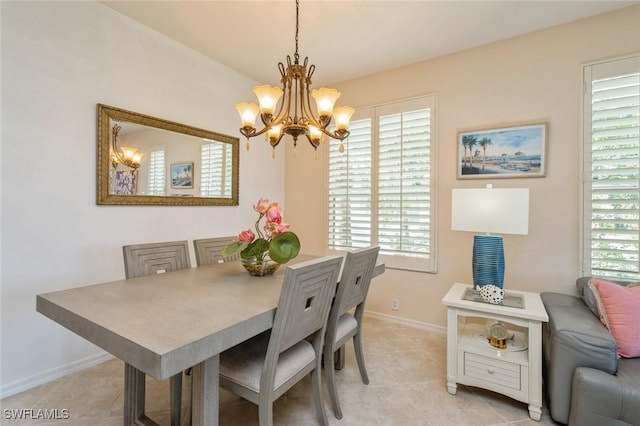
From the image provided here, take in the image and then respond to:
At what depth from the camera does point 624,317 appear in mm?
1675

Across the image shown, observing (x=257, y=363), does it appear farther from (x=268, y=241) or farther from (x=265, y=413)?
(x=268, y=241)

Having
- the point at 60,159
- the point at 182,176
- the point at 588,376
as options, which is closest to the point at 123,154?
the point at 60,159

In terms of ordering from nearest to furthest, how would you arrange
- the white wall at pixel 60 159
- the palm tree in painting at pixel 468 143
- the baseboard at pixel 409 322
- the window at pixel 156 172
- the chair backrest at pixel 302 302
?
the chair backrest at pixel 302 302, the white wall at pixel 60 159, the window at pixel 156 172, the palm tree in painting at pixel 468 143, the baseboard at pixel 409 322

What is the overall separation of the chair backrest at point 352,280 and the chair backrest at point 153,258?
1177mm

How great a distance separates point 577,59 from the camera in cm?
248

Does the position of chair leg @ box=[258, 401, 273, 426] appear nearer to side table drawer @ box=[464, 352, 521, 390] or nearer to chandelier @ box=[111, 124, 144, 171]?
side table drawer @ box=[464, 352, 521, 390]

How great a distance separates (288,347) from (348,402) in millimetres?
883

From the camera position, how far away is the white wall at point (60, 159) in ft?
6.58

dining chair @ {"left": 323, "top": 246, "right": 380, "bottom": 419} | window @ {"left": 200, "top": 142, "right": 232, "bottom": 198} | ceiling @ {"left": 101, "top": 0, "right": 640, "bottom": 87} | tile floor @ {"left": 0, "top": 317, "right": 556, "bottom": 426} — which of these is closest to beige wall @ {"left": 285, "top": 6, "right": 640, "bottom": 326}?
ceiling @ {"left": 101, "top": 0, "right": 640, "bottom": 87}

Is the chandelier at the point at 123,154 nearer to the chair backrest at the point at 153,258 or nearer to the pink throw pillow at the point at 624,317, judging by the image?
the chair backrest at the point at 153,258

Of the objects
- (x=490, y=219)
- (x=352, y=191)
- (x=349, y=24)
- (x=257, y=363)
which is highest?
(x=349, y=24)

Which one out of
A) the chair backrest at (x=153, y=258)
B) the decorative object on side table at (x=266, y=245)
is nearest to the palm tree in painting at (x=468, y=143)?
the decorative object on side table at (x=266, y=245)

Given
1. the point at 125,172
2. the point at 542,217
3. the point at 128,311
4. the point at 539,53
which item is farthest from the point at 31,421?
the point at 539,53

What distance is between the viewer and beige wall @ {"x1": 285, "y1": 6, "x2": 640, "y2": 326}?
247 centimetres
